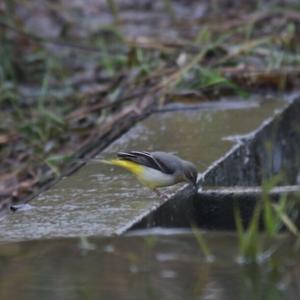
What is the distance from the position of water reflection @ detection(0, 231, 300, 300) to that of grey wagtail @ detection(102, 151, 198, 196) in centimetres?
62

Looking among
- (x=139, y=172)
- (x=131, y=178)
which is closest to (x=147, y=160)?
(x=139, y=172)

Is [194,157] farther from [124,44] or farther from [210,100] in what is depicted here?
[124,44]

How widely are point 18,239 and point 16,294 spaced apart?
574mm

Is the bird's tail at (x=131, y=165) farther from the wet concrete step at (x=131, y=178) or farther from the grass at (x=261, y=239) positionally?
the grass at (x=261, y=239)

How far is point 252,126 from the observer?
5.73 m

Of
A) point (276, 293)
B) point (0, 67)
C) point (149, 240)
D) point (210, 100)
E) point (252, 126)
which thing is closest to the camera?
point (276, 293)

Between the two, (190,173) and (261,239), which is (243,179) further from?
(261,239)

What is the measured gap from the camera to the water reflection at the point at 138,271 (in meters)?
3.22

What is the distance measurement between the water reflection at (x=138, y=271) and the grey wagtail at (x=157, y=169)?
2.02ft

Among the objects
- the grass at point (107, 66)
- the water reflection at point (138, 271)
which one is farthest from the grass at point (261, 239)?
the grass at point (107, 66)

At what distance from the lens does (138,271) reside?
135 inches

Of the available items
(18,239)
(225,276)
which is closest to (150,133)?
(18,239)

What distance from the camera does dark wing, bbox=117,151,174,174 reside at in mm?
4469

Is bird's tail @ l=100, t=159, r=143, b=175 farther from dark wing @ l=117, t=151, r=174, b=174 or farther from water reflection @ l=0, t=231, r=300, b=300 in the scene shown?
water reflection @ l=0, t=231, r=300, b=300
